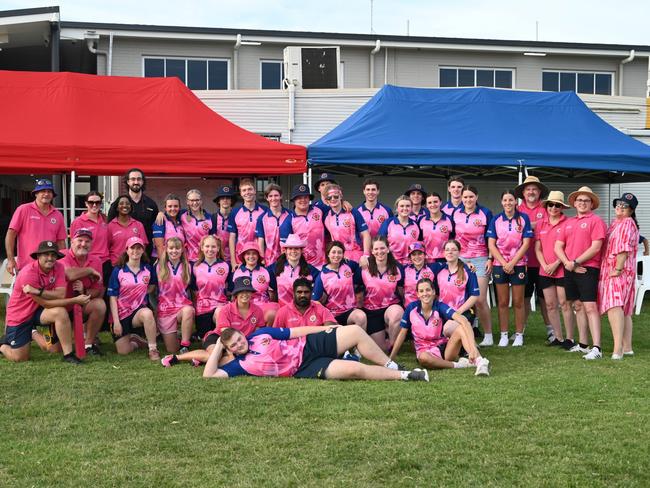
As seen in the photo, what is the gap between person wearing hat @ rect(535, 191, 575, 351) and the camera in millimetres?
7445

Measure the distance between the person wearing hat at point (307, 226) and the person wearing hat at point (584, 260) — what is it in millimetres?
2300

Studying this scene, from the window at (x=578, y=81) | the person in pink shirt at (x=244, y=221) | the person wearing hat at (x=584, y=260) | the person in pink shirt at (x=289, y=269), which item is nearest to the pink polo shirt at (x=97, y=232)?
the person in pink shirt at (x=244, y=221)

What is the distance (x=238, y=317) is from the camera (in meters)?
6.37

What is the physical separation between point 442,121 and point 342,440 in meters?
8.24

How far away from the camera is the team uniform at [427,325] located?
6570 millimetres

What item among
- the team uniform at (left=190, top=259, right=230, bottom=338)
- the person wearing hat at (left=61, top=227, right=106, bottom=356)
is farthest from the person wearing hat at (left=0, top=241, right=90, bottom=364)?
the team uniform at (left=190, top=259, right=230, bottom=338)

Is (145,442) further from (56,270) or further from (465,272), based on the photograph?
(465,272)

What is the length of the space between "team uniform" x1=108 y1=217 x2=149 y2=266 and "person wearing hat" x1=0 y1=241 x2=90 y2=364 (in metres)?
0.72

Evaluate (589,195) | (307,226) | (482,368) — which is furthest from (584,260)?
(307,226)

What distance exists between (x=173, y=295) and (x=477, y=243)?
3.06m

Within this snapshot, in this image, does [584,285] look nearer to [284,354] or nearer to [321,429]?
[284,354]

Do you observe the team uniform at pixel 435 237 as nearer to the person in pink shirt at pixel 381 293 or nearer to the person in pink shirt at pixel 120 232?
the person in pink shirt at pixel 381 293

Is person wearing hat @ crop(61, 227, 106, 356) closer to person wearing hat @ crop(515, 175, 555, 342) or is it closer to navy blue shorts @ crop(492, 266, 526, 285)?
navy blue shorts @ crop(492, 266, 526, 285)

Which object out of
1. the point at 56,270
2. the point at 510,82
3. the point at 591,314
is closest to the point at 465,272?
the point at 591,314
